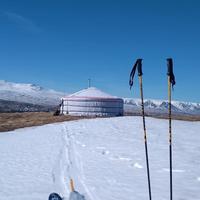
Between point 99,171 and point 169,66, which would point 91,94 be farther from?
point 169,66

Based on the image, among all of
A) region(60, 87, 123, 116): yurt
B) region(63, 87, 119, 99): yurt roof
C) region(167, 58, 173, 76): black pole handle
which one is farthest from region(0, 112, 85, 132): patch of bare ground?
region(167, 58, 173, 76): black pole handle

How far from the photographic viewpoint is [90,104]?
117 ft

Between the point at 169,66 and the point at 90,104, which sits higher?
the point at 90,104

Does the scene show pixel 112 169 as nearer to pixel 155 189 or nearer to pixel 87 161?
pixel 87 161

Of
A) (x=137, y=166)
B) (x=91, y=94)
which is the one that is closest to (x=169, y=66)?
(x=137, y=166)

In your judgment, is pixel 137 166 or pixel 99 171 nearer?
pixel 99 171

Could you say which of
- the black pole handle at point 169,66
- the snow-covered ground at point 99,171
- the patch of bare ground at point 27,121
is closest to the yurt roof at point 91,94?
the patch of bare ground at point 27,121

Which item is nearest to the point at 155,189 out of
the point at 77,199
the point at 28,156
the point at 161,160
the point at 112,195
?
the point at 112,195

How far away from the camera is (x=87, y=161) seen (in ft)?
34.1

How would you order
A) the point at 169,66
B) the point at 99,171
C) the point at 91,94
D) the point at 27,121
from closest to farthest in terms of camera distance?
the point at 169,66 → the point at 99,171 → the point at 27,121 → the point at 91,94

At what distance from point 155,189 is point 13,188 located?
277cm

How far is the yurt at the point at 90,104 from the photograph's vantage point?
116 ft

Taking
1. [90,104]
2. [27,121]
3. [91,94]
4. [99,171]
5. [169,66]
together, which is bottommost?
[99,171]

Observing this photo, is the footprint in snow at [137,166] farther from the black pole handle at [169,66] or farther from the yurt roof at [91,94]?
the yurt roof at [91,94]
